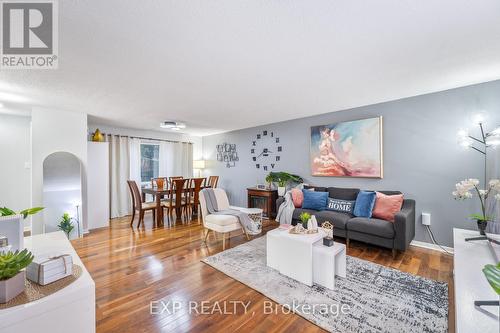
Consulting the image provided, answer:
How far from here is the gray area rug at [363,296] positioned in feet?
5.65

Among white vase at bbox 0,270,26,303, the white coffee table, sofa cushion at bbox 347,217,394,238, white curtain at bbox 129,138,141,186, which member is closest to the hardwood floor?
sofa cushion at bbox 347,217,394,238

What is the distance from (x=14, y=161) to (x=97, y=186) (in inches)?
62.2

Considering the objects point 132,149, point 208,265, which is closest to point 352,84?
point 208,265

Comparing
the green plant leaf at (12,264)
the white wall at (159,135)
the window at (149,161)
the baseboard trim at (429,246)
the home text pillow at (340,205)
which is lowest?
the baseboard trim at (429,246)

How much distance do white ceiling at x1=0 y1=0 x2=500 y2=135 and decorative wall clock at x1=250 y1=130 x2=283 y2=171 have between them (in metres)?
1.75

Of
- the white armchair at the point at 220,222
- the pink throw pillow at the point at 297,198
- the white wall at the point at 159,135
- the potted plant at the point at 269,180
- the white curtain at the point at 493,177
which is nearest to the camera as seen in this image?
the white curtain at the point at 493,177

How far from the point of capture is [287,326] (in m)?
1.71

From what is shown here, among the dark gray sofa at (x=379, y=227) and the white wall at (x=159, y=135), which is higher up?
the white wall at (x=159, y=135)

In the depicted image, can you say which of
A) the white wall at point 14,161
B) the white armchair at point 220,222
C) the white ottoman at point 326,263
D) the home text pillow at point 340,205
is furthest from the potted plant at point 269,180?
the white wall at point 14,161

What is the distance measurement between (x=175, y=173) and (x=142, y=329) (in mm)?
5251

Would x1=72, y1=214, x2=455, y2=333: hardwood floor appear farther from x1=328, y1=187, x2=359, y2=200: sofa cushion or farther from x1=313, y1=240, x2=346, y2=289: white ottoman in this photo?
x1=328, y1=187, x2=359, y2=200: sofa cushion

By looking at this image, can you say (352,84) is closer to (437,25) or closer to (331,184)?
Result: (437,25)

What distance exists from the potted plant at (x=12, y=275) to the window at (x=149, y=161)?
17.9 ft

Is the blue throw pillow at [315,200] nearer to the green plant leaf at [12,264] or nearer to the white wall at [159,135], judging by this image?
the green plant leaf at [12,264]
